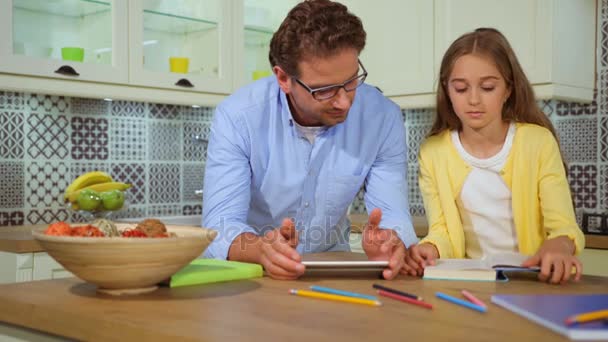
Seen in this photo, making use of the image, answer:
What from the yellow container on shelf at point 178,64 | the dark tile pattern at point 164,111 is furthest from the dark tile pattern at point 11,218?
the yellow container on shelf at point 178,64

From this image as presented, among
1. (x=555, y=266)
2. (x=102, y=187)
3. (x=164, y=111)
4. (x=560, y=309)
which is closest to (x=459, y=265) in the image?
(x=555, y=266)

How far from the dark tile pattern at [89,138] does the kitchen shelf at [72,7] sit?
493 mm

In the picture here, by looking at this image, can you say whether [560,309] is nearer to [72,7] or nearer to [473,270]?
[473,270]

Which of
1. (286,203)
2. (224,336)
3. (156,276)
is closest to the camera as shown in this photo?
(224,336)

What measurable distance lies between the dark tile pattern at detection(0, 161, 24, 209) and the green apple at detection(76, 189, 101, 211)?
0.94 ft

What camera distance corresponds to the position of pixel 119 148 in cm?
339

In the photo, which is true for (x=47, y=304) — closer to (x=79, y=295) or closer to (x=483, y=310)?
(x=79, y=295)

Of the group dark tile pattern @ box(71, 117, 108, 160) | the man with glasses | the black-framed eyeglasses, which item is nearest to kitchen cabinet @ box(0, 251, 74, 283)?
dark tile pattern @ box(71, 117, 108, 160)

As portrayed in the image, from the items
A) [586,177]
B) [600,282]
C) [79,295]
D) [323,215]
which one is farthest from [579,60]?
[79,295]

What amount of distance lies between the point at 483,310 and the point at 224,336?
387 millimetres

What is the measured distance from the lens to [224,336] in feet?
2.97

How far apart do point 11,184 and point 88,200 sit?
361mm

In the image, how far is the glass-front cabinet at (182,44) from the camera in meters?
3.09

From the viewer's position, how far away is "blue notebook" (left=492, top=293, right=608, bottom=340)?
2.74 feet
